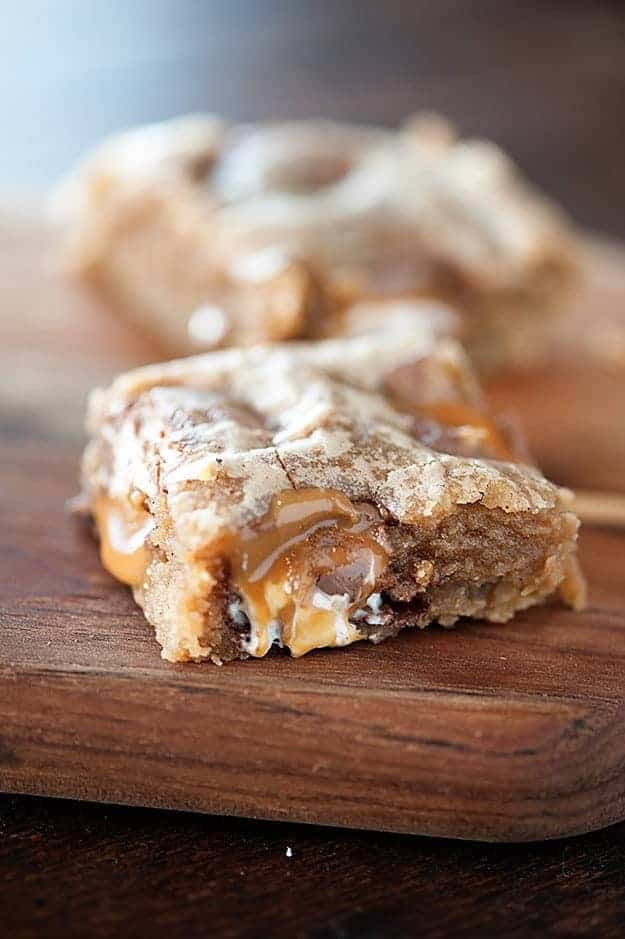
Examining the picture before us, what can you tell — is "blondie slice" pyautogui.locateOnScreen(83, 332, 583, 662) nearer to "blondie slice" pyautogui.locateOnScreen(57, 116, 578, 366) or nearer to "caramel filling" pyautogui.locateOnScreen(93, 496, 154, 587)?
"caramel filling" pyautogui.locateOnScreen(93, 496, 154, 587)

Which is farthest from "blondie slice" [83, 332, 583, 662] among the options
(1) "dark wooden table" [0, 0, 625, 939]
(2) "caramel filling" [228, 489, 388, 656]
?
(1) "dark wooden table" [0, 0, 625, 939]

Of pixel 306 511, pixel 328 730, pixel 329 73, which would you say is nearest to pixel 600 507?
pixel 306 511

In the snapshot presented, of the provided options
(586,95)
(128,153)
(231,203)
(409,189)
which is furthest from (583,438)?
(586,95)

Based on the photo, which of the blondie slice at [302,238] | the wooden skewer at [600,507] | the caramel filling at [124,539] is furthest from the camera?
the blondie slice at [302,238]

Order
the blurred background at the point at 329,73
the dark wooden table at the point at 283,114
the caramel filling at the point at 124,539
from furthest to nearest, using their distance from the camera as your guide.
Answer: the blurred background at the point at 329,73
the caramel filling at the point at 124,539
the dark wooden table at the point at 283,114

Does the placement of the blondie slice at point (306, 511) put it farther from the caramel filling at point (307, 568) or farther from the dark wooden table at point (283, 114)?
the dark wooden table at point (283, 114)

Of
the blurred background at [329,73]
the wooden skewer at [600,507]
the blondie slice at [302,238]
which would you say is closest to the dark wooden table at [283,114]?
the blurred background at [329,73]
